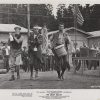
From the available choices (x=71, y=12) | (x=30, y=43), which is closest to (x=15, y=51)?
(x=30, y=43)

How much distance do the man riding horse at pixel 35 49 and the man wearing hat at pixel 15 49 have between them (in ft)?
0.53

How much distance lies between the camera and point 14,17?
11062 mm

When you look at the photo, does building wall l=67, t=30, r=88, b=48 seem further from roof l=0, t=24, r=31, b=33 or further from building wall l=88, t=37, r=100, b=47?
roof l=0, t=24, r=31, b=33

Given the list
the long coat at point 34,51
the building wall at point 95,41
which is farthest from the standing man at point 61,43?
the building wall at point 95,41

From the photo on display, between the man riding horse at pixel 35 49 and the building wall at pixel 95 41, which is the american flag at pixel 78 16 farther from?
the man riding horse at pixel 35 49

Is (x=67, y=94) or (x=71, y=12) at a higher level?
(x=71, y=12)

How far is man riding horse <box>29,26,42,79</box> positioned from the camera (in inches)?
440

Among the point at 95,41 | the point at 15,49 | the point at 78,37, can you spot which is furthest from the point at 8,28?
the point at 95,41

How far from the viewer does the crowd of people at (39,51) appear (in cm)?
1114

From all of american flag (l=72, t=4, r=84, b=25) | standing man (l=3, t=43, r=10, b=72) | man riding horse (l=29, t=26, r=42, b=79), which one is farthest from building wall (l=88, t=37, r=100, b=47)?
standing man (l=3, t=43, r=10, b=72)

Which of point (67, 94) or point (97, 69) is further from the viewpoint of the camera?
point (97, 69)

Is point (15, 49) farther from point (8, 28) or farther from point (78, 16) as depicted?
point (78, 16)

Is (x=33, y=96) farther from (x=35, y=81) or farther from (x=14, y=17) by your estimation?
(x=14, y=17)

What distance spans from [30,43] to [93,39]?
2.77ft
